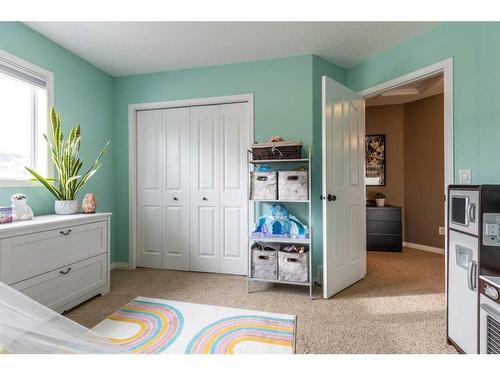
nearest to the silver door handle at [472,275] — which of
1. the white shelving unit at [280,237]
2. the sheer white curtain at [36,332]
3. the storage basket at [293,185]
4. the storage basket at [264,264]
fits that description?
the white shelving unit at [280,237]

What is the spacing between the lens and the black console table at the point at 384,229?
3.85m

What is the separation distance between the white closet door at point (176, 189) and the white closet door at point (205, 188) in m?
0.09

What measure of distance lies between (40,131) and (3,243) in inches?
48.9

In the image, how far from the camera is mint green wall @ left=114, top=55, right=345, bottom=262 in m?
2.64

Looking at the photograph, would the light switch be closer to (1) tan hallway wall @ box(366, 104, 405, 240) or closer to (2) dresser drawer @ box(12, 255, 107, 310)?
(1) tan hallway wall @ box(366, 104, 405, 240)

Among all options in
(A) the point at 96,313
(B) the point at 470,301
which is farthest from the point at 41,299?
(B) the point at 470,301

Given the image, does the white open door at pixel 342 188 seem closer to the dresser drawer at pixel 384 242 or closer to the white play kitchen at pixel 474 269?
the white play kitchen at pixel 474 269

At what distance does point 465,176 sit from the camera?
191 centimetres

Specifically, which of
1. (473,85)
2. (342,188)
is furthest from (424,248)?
(473,85)

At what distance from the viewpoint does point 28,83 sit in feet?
7.00

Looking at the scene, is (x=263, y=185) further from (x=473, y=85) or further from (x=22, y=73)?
(x=22, y=73)

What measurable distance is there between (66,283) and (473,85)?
11.9 ft

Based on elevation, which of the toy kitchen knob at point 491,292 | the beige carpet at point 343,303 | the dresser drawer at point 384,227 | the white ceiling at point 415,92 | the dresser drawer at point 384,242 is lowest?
the beige carpet at point 343,303

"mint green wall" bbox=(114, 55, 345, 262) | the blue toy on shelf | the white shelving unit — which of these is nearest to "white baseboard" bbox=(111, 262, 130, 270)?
"mint green wall" bbox=(114, 55, 345, 262)
